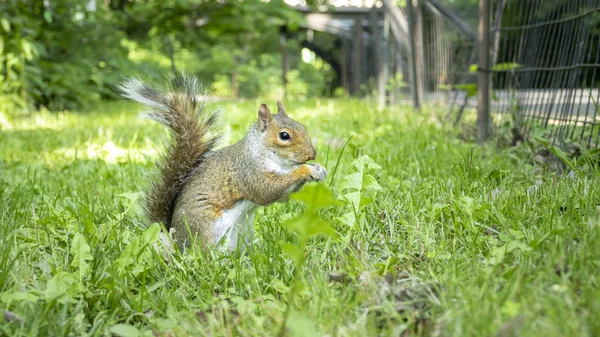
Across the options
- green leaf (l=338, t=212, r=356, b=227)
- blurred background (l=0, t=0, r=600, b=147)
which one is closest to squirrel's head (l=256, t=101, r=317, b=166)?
green leaf (l=338, t=212, r=356, b=227)

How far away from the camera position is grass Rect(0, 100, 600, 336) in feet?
3.84

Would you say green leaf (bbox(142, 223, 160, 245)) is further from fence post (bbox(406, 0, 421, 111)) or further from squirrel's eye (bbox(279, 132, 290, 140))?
fence post (bbox(406, 0, 421, 111))

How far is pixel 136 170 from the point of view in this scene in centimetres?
309

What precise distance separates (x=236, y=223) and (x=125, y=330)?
2.40 ft

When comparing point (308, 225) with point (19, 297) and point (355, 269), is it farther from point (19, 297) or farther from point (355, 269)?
point (19, 297)

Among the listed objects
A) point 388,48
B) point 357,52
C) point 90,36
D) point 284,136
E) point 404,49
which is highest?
point 90,36

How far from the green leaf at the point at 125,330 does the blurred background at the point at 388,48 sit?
1.15 m

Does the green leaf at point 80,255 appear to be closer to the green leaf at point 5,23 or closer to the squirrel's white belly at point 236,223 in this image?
the squirrel's white belly at point 236,223

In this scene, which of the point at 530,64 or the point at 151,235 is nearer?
the point at 151,235

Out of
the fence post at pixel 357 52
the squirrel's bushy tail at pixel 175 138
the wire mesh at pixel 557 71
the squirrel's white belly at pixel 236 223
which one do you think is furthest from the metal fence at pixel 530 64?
the fence post at pixel 357 52

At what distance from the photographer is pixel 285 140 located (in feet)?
6.58

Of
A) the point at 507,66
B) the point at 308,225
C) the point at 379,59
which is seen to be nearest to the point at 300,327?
the point at 308,225

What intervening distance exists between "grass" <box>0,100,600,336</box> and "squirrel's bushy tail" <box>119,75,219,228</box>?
118mm

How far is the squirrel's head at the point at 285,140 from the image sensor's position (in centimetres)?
200
